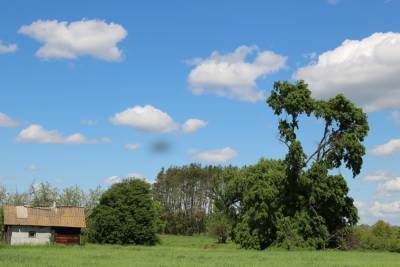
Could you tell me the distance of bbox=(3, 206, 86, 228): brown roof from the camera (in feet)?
219

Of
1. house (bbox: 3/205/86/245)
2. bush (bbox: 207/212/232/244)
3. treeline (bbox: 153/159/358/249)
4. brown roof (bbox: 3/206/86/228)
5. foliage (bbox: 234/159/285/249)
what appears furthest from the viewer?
bush (bbox: 207/212/232/244)

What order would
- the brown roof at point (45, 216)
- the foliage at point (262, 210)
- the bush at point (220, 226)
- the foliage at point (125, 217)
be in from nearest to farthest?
the foliage at point (262, 210), the brown roof at point (45, 216), the foliage at point (125, 217), the bush at point (220, 226)

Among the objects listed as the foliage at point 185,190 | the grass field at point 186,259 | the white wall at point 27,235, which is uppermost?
the foliage at point 185,190

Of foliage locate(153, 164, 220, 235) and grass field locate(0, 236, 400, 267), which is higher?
foliage locate(153, 164, 220, 235)

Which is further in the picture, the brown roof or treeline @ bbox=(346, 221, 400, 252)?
the brown roof

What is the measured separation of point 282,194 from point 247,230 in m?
5.99

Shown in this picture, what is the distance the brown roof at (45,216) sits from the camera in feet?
219

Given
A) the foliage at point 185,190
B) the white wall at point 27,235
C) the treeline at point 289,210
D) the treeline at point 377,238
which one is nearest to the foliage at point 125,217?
the white wall at point 27,235

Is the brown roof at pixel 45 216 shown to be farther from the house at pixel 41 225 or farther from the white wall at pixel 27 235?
the white wall at pixel 27 235

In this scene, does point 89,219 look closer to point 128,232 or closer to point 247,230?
point 128,232

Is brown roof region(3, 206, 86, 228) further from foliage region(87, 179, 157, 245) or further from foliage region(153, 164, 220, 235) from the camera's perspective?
foliage region(153, 164, 220, 235)

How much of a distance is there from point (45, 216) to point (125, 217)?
966 centimetres

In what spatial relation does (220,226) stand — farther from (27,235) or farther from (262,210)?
(262,210)

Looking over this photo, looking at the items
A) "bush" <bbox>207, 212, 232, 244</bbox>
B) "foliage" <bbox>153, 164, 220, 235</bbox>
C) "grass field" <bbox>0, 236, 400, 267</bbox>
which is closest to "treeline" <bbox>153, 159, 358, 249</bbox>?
"grass field" <bbox>0, 236, 400, 267</bbox>
